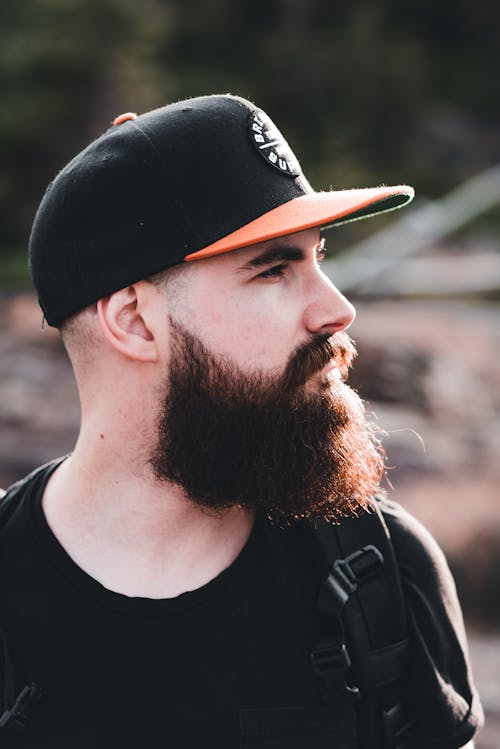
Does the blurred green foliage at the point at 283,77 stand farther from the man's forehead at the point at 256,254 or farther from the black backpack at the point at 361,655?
the black backpack at the point at 361,655

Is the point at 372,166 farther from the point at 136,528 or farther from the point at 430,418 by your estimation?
the point at 136,528

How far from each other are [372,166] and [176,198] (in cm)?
3057

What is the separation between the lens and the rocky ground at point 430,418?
6.55m

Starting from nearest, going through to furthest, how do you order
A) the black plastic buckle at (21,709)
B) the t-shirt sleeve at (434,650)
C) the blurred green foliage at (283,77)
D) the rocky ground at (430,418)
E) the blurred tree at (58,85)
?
the black plastic buckle at (21,709)
the t-shirt sleeve at (434,650)
the rocky ground at (430,418)
the blurred tree at (58,85)
the blurred green foliage at (283,77)

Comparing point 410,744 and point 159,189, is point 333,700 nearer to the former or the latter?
point 410,744

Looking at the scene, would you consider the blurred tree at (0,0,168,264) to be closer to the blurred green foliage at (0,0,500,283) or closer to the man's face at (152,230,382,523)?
the blurred green foliage at (0,0,500,283)

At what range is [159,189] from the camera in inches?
89.7

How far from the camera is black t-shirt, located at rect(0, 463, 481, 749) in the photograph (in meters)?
2.21

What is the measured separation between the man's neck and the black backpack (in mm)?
283

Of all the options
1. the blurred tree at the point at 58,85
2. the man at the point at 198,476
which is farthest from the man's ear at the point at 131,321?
the blurred tree at the point at 58,85

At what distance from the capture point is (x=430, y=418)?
9375mm

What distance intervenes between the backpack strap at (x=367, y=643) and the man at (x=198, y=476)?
0.05 meters

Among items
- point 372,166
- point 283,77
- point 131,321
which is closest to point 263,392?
point 131,321

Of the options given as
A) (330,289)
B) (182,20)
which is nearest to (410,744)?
(330,289)
